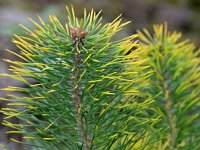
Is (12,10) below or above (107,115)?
above

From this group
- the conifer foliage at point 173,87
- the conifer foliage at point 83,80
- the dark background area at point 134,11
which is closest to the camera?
the conifer foliage at point 83,80

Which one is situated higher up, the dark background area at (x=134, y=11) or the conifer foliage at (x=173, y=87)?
the dark background area at (x=134, y=11)

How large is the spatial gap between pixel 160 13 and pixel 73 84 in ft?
9.04

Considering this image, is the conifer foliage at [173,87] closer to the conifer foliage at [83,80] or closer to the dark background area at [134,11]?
the conifer foliage at [83,80]

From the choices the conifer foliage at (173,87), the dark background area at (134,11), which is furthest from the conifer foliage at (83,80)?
the dark background area at (134,11)

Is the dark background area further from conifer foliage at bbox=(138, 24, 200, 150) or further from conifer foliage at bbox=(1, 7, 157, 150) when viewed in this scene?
conifer foliage at bbox=(1, 7, 157, 150)

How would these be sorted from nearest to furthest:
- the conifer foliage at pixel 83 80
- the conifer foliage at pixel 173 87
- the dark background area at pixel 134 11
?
the conifer foliage at pixel 83 80 < the conifer foliage at pixel 173 87 < the dark background area at pixel 134 11

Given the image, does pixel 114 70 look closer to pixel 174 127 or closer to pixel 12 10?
pixel 174 127

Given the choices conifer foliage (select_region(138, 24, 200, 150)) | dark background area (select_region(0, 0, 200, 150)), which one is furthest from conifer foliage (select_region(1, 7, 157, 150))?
dark background area (select_region(0, 0, 200, 150))

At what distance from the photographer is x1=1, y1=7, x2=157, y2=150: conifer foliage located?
0.67m

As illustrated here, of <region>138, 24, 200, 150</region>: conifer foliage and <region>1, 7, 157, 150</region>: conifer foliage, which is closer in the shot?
<region>1, 7, 157, 150</region>: conifer foliage

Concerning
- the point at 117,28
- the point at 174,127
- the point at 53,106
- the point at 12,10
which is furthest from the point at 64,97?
the point at 12,10

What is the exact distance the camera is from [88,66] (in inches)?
26.2

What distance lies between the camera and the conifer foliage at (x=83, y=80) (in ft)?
2.19
